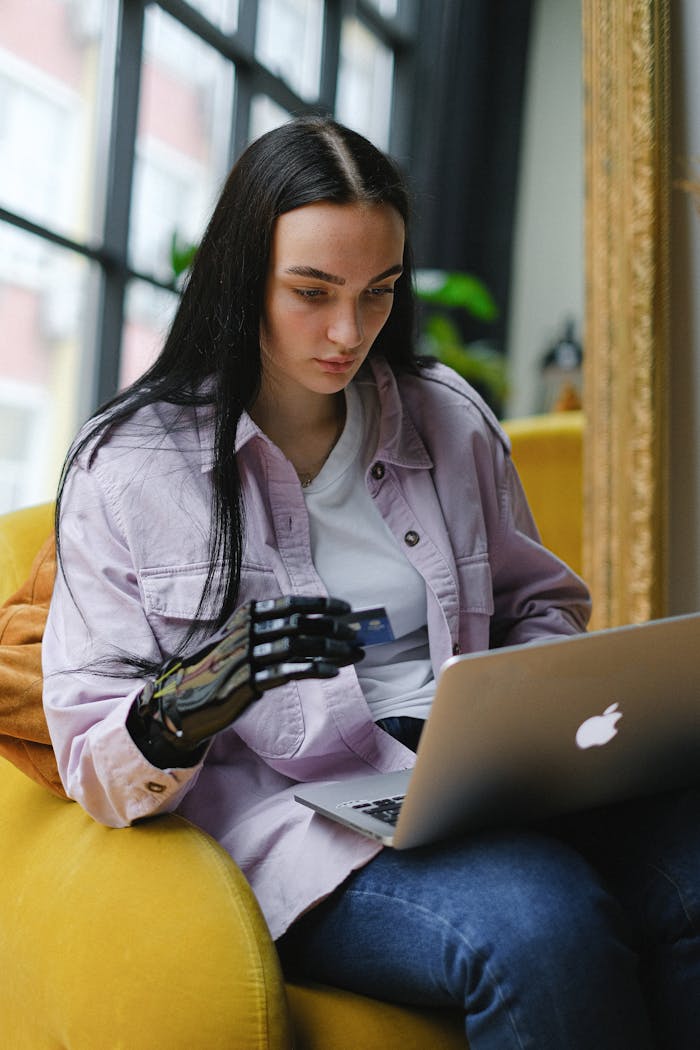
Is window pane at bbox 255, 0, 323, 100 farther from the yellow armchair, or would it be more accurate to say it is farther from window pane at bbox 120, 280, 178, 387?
the yellow armchair

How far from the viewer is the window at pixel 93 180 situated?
2922mm

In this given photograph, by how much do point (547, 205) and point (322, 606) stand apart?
436 centimetres

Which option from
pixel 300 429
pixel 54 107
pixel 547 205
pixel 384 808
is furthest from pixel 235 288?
pixel 547 205

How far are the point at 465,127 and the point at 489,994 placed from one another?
4.30 m

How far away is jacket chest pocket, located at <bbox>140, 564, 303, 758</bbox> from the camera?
1126 mm

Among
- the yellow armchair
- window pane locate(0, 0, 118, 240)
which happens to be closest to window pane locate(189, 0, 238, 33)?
window pane locate(0, 0, 118, 240)

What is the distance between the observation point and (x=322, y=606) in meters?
0.90

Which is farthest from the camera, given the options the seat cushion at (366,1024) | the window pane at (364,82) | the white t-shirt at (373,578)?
the window pane at (364,82)

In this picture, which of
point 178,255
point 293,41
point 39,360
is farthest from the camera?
point 293,41

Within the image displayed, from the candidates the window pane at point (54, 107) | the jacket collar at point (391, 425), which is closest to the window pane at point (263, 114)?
the window pane at point (54, 107)

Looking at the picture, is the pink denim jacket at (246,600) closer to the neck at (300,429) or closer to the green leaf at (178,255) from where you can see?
the neck at (300,429)

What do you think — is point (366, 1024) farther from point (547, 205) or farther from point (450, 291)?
point (547, 205)

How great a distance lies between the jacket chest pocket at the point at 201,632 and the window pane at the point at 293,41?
291 centimetres

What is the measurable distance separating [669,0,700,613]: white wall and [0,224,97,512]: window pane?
1.61 m
